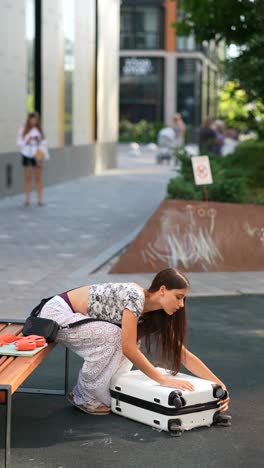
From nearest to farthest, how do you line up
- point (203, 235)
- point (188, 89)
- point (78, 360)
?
point (78, 360) → point (203, 235) → point (188, 89)

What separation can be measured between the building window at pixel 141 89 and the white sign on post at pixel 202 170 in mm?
59516

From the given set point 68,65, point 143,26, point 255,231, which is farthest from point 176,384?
point 143,26

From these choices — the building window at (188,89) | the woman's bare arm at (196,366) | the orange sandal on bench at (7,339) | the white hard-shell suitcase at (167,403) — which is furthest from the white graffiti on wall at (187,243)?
the building window at (188,89)

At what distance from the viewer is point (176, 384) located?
652cm

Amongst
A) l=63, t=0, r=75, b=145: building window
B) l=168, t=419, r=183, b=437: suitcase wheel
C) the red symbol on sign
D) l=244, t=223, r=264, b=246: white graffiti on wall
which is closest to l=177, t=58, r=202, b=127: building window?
l=63, t=0, r=75, b=145: building window

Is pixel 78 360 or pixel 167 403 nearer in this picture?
pixel 167 403

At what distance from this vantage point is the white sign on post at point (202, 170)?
41.6 ft

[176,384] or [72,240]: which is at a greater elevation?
[176,384]

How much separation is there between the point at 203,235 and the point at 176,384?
6.16 meters

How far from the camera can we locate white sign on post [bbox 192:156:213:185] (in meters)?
12.7

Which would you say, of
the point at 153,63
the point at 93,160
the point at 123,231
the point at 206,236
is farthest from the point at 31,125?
the point at 153,63

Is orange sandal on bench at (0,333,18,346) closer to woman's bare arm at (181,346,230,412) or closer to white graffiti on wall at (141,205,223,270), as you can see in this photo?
woman's bare arm at (181,346,230,412)

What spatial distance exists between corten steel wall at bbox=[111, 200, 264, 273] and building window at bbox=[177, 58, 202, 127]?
59.3m

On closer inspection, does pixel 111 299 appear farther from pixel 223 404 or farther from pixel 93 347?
pixel 223 404
